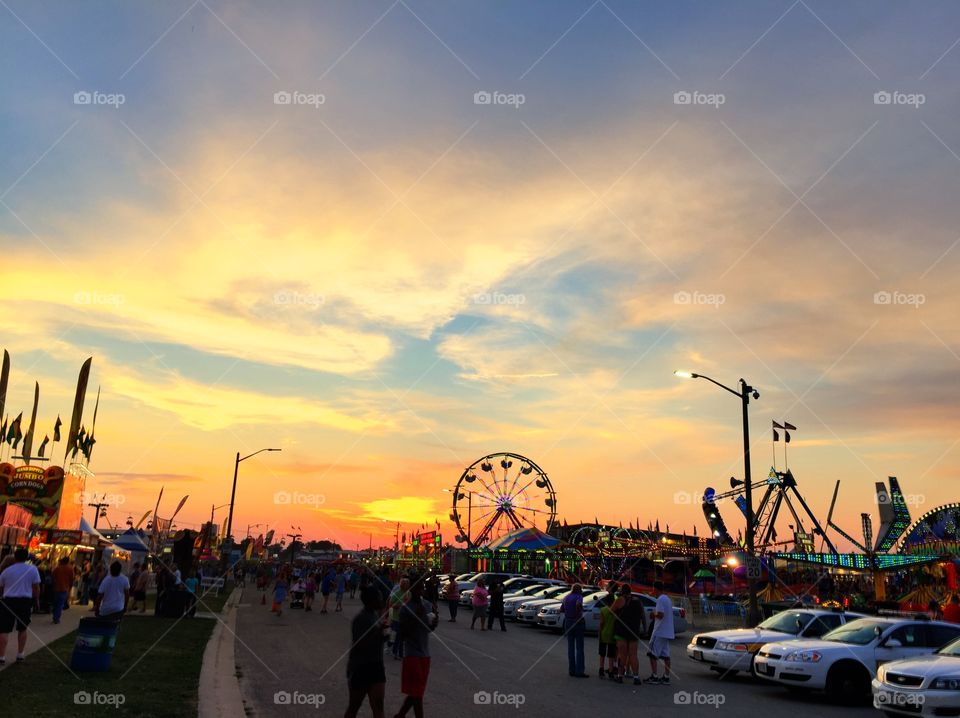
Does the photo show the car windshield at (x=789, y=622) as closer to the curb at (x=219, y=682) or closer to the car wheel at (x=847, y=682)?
the car wheel at (x=847, y=682)

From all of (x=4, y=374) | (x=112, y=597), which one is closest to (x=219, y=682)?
(x=112, y=597)

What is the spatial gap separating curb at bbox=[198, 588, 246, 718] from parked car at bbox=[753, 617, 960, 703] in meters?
8.85

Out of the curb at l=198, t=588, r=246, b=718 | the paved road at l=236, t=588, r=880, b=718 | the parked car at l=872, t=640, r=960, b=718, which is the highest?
the parked car at l=872, t=640, r=960, b=718

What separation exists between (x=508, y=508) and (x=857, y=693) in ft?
185

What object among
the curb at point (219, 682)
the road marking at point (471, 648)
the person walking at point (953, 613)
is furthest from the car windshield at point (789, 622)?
the curb at point (219, 682)

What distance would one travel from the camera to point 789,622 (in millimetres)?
15430

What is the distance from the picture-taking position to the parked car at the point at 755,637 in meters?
14.9

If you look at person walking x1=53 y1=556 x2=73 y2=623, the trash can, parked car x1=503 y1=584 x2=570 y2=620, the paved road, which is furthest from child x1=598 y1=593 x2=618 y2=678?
parked car x1=503 y1=584 x2=570 y2=620

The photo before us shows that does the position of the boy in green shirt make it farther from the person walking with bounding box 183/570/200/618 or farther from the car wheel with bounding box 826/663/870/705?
the person walking with bounding box 183/570/200/618

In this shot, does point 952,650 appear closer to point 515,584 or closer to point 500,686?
point 500,686

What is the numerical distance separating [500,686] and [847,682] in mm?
5777

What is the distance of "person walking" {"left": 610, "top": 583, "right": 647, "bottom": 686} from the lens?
1423 cm

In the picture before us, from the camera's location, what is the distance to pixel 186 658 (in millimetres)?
13961

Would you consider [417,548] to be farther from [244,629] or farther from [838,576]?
[244,629]
